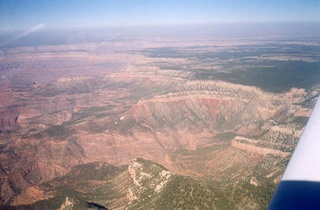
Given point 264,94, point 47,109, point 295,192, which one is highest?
point 295,192

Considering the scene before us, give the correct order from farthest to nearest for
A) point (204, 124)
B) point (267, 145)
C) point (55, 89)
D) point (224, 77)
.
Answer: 1. point (55, 89)
2. point (224, 77)
3. point (204, 124)
4. point (267, 145)

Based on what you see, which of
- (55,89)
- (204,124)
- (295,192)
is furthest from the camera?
(55,89)

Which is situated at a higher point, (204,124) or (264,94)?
(264,94)

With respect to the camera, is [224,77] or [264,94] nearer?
[264,94]

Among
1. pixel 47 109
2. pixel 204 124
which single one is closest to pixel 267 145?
pixel 204 124

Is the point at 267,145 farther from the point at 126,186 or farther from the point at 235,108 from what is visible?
the point at 235,108

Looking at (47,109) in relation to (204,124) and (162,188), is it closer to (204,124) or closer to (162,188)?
(204,124)

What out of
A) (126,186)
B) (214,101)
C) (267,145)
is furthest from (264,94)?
(126,186)
